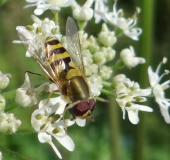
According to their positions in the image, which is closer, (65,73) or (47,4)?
(65,73)

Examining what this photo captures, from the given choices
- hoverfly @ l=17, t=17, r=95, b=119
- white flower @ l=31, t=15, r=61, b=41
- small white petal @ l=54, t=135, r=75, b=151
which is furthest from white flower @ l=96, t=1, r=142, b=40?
small white petal @ l=54, t=135, r=75, b=151

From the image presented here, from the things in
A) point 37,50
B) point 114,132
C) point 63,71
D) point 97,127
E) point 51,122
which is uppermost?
point 37,50

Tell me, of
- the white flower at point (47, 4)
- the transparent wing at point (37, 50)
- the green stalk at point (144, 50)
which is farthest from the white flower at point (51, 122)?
the green stalk at point (144, 50)

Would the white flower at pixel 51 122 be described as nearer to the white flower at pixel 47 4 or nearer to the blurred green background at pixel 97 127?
the white flower at pixel 47 4

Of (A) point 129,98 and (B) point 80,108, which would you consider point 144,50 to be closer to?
(A) point 129,98

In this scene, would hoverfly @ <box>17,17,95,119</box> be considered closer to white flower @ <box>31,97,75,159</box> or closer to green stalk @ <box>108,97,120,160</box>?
white flower @ <box>31,97,75,159</box>

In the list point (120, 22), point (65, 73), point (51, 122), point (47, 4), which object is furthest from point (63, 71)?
point (120, 22)

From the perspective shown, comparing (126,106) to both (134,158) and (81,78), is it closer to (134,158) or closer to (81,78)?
(81,78)

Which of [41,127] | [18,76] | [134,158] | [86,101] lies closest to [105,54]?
[86,101]
